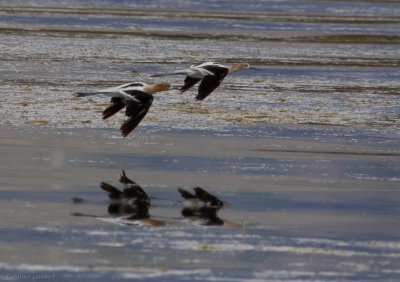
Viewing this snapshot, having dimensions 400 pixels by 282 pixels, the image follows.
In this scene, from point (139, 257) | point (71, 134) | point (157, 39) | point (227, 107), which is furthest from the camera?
point (157, 39)

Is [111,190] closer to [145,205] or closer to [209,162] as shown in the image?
[145,205]

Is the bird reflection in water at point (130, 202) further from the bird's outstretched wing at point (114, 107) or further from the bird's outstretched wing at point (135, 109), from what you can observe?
the bird's outstretched wing at point (114, 107)

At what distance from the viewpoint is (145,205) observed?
1110cm

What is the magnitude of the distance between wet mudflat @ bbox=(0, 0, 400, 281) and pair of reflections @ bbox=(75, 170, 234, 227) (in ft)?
0.37

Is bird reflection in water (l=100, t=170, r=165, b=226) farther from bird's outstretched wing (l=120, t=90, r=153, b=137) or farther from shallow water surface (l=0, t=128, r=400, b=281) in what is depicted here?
bird's outstretched wing (l=120, t=90, r=153, b=137)

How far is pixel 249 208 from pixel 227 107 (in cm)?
802

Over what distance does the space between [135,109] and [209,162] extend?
3.83 feet

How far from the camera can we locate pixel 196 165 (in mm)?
13531

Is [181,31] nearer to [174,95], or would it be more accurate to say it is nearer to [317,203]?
[174,95]

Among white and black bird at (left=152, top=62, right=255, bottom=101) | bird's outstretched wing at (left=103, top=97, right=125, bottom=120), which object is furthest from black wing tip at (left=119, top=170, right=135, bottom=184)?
white and black bird at (left=152, top=62, right=255, bottom=101)

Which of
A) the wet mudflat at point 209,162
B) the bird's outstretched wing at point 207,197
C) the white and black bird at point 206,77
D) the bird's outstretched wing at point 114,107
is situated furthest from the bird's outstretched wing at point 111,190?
the white and black bird at point 206,77

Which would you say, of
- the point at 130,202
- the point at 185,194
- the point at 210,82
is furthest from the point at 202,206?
the point at 210,82

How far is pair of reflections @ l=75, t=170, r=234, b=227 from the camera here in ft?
34.7

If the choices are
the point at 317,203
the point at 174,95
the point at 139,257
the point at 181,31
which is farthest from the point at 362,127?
the point at 181,31
